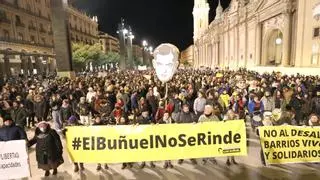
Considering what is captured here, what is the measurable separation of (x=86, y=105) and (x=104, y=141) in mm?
4570

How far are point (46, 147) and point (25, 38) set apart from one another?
45.0 m

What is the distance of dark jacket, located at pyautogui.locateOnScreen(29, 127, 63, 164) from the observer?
23.1 ft

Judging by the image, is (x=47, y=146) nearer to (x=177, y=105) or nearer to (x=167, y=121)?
(x=167, y=121)

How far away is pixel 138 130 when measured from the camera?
7.16 m

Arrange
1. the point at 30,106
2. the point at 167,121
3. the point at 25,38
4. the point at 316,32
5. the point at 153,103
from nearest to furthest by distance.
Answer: the point at 167,121 < the point at 153,103 < the point at 30,106 < the point at 316,32 < the point at 25,38

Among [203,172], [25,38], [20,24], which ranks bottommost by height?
[203,172]

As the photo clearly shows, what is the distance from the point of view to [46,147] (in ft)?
23.1

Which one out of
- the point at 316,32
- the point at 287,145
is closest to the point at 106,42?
the point at 316,32

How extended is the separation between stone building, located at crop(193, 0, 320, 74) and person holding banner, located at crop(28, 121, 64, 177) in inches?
851

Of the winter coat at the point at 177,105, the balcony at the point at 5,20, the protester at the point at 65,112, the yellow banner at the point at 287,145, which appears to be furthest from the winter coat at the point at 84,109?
the balcony at the point at 5,20

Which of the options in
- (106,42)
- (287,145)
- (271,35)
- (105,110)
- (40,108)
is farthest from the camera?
(106,42)

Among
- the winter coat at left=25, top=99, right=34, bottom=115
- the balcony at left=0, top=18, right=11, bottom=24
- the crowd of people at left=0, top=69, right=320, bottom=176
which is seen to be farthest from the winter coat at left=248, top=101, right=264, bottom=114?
the balcony at left=0, top=18, right=11, bottom=24

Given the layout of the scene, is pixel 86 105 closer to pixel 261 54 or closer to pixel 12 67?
pixel 261 54

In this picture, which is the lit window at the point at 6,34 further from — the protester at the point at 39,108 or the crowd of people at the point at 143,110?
the protester at the point at 39,108
